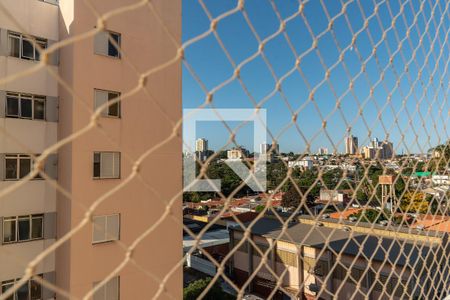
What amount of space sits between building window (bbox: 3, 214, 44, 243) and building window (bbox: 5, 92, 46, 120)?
1034 mm

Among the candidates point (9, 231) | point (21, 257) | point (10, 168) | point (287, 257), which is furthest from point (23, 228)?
point (287, 257)

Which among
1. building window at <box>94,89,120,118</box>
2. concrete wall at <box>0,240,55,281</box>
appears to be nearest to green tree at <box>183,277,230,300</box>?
concrete wall at <box>0,240,55,281</box>

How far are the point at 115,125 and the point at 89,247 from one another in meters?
1.28

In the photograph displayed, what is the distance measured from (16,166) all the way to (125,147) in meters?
1.15

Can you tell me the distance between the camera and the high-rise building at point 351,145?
0.81 m

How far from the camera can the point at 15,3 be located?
10.6ft

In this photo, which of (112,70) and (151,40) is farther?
(151,40)

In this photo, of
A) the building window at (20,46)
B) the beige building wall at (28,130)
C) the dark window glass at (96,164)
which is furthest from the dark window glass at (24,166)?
the building window at (20,46)

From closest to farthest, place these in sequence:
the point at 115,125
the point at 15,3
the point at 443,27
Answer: the point at 443,27 → the point at 15,3 → the point at 115,125

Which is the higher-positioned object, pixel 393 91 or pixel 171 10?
pixel 171 10

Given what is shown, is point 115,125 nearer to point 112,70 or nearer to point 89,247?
point 112,70

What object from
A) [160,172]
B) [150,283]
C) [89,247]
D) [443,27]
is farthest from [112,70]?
[443,27]

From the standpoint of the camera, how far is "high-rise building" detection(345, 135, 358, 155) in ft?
2.66

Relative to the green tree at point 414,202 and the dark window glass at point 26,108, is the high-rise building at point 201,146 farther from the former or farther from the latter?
the dark window glass at point 26,108
